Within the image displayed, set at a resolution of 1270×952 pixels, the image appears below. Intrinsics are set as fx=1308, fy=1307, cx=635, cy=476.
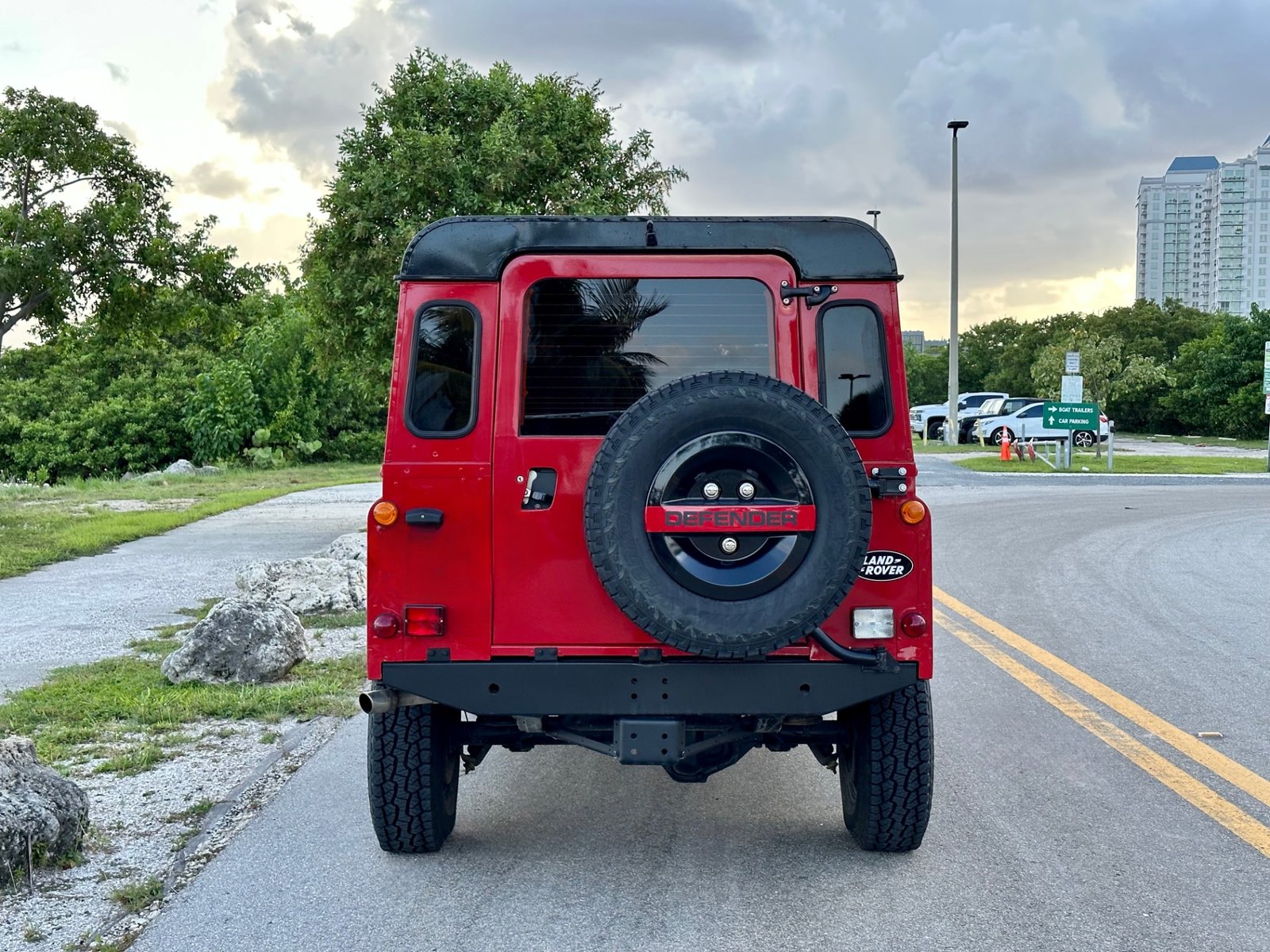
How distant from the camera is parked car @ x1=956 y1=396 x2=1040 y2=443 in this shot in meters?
44.7

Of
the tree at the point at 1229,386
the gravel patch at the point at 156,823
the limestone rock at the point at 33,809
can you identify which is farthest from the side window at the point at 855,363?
the tree at the point at 1229,386

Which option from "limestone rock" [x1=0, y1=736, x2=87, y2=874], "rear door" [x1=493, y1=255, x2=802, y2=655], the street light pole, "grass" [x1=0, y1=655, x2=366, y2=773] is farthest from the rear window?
the street light pole

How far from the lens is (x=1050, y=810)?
5281mm

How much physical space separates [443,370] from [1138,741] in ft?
13.2

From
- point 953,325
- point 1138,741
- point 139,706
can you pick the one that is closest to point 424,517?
point 139,706

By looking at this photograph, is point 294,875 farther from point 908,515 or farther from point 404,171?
point 404,171

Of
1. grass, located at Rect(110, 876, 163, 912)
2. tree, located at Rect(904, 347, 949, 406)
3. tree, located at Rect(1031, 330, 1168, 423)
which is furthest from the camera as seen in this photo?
tree, located at Rect(904, 347, 949, 406)

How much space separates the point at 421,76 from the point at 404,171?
147cm

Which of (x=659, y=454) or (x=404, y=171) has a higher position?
(x=404, y=171)

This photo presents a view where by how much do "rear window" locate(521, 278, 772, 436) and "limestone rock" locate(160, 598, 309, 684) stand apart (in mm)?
4223

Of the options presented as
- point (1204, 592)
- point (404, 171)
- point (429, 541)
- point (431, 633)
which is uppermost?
point (404, 171)

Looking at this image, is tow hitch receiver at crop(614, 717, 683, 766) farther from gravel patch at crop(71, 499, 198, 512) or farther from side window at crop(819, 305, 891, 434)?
gravel patch at crop(71, 499, 198, 512)

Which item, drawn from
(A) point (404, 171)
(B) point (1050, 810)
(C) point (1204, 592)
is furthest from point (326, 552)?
(B) point (1050, 810)

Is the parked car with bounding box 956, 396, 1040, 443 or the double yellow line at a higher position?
the parked car with bounding box 956, 396, 1040, 443
